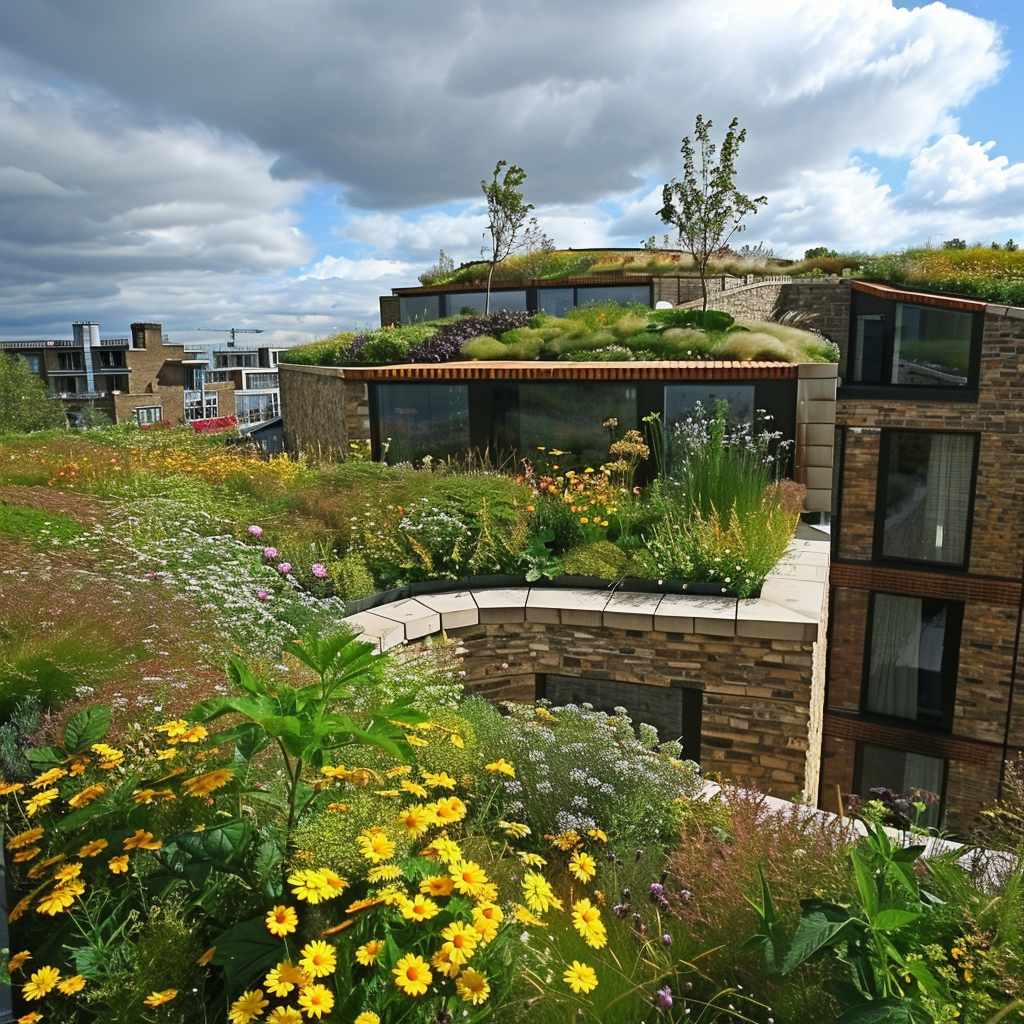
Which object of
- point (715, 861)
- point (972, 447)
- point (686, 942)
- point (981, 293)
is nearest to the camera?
point (686, 942)

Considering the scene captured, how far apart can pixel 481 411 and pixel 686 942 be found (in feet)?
27.9

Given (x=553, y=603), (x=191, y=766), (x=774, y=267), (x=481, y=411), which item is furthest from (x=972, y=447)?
(x=774, y=267)

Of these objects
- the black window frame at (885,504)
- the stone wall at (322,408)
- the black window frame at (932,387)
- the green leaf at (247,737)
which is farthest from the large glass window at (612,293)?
the green leaf at (247,737)

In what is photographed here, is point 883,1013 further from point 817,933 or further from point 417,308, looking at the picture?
point 417,308

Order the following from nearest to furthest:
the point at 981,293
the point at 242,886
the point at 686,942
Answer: the point at 242,886 < the point at 686,942 < the point at 981,293

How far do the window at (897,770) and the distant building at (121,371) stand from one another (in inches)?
1861

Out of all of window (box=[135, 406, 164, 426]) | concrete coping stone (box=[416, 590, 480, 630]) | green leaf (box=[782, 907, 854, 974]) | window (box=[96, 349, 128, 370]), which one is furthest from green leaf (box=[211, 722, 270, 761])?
window (box=[96, 349, 128, 370])

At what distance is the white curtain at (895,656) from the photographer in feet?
39.4

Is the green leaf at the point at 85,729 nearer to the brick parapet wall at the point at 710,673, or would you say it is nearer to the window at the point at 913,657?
the brick parapet wall at the point at 710,673

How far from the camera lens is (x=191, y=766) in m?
2.87

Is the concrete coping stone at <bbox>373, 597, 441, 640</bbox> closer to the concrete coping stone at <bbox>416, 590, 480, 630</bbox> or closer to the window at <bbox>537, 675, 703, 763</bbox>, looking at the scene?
the concrete coping stone at <bbox>416, 590, 480, 630</bbox>

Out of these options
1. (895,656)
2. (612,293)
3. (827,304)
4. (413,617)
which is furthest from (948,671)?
(612,293)

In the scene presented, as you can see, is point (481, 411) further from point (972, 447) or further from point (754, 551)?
point (972, 447)

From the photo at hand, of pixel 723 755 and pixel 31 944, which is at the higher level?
pixel 31 944
